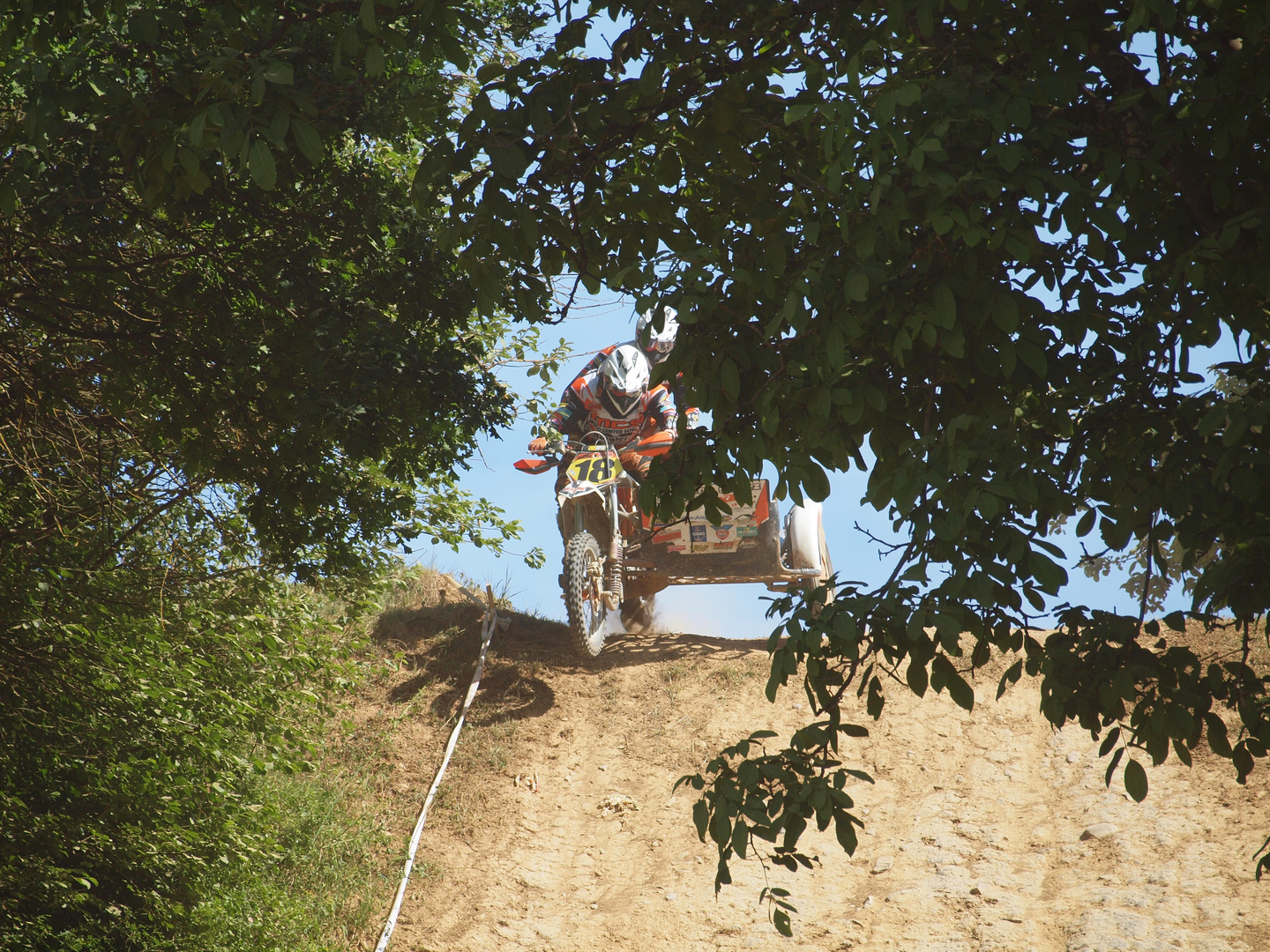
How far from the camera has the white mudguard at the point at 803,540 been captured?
12125mm

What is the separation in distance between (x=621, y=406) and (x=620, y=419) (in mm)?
161

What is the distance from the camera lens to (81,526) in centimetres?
602

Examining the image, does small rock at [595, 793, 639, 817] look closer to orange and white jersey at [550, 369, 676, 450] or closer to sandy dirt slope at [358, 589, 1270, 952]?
sandy dirt slope at [358, 589, 1270, 952]

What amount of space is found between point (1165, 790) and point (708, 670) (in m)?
5.32

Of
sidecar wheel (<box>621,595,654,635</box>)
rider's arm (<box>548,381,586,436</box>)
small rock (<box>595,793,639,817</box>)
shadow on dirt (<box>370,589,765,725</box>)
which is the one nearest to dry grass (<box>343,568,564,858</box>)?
shadow on dirt (<box>370,589,765,725</box>)

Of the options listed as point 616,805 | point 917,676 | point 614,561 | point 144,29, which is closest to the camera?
point 917,676

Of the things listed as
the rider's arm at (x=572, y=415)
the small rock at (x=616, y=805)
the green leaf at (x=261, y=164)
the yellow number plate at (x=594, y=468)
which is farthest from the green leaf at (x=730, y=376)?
the rider's arm at (x=572, y=415)

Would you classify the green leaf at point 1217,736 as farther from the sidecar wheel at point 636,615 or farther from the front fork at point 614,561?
the sidecar wheel at point 636,615

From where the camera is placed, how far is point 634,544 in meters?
10.7

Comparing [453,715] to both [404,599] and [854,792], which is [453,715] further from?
[854,792]

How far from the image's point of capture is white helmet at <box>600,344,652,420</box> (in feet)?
38.1

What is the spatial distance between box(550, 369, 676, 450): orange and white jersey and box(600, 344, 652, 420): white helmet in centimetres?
6

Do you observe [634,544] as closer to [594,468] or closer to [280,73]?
[594,468]

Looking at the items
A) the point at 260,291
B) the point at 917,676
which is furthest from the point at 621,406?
the point at 917,676
